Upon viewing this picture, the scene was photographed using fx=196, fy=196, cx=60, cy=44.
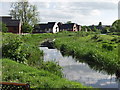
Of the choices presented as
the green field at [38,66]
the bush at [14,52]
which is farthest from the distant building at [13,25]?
the bush at [14,52]

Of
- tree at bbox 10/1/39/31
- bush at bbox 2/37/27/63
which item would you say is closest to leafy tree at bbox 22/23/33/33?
tree at bbox 10/1/39/31

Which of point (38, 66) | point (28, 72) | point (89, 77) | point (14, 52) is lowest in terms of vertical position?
point (89, 77)

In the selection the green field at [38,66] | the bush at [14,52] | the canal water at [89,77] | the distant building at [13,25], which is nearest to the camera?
the green field at [38,66]

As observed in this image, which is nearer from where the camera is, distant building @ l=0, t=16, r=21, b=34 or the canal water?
the canal water

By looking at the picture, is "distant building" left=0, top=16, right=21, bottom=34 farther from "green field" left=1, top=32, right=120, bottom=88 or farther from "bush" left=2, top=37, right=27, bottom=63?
"bush" left=2, top=37, right=27, bottom=63

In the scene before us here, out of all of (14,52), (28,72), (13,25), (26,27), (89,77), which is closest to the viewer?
(28,72)

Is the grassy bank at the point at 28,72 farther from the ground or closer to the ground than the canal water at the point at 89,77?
farther from the ground

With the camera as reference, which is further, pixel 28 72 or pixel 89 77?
pixel 89 77

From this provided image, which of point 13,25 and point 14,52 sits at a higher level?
point 13,25

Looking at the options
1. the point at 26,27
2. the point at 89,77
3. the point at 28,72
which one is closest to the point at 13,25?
the point at 26,27

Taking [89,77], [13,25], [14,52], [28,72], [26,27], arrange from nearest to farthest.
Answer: [28,72] → [89,77] → [14,52] → [13,25] → [26,27]

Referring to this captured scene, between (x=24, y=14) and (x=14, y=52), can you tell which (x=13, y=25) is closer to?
(x=24, y=14)

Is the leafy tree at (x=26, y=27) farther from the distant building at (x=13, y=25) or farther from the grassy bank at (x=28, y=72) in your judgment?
the grassy bank at (x=28, y=72)

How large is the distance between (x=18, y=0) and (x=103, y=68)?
5635 cm
